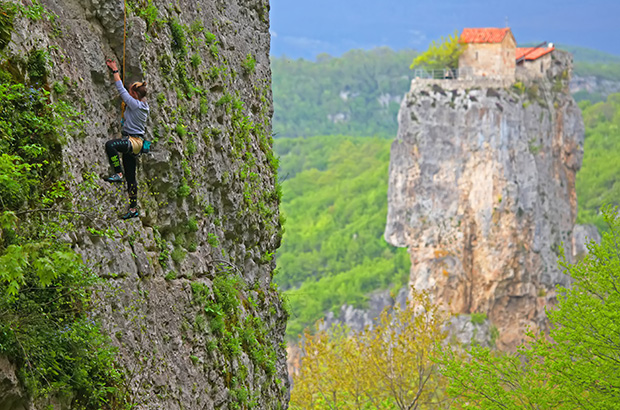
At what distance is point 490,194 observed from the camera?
4900cm

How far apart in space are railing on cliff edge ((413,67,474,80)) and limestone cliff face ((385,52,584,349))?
2.18 feet

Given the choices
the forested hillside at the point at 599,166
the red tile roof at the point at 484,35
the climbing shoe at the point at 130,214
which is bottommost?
the forested hillside at the point at 599,166

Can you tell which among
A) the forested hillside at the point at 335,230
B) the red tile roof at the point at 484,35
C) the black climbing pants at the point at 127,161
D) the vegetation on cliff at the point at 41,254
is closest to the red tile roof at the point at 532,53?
the red tile roof at the point at 484,35

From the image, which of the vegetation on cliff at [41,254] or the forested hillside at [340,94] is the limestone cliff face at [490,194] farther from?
the forested hillside at [340,94]

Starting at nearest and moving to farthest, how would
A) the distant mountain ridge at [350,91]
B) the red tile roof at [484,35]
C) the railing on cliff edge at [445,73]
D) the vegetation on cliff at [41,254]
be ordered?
1. the vegetation on cliff at [41,254]
2. the red tile roof at [484,35]
3. the railing on cliff edge at [445,73]
4. the distant mountain ridge at [350,91]

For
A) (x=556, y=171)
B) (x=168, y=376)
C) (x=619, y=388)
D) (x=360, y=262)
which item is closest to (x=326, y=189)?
(x=360, y=262)

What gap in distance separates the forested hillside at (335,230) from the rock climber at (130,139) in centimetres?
5443

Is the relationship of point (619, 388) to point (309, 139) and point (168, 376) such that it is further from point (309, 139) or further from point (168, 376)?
point (309, 139)

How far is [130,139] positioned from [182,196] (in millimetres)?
1602

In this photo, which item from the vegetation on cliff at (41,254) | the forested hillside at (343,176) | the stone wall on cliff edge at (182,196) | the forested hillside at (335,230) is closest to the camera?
the vegetation on cliff at (41,254)

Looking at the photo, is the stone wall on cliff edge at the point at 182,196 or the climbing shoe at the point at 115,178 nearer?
the stone wall on cliff edge at the point at 182,196

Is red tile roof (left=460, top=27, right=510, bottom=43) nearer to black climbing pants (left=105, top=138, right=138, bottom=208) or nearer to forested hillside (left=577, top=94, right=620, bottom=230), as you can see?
forested hillside (left=577, top=94, right=620, bottom=230)

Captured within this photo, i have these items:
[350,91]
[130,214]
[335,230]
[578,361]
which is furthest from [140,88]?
[350,91]

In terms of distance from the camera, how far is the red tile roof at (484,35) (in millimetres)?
47750
